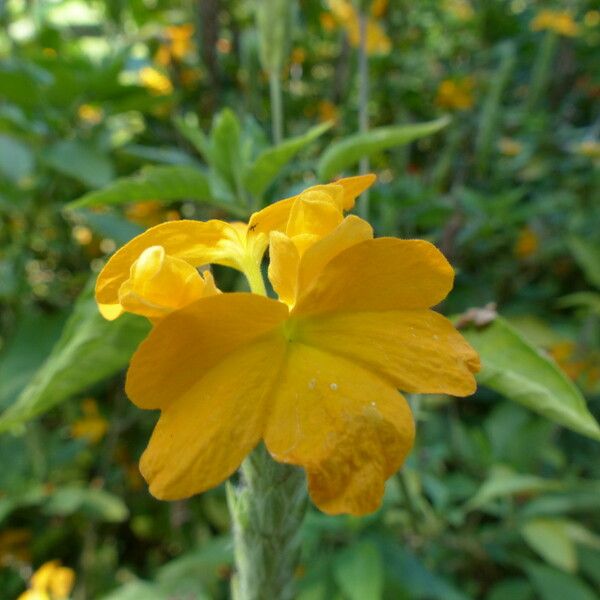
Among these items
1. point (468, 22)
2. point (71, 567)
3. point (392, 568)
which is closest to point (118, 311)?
point (392, 568)

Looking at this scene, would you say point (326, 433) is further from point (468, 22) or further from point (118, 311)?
point (468, 22)

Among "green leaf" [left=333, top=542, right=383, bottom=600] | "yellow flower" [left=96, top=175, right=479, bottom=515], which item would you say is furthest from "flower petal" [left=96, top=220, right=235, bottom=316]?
"green leaf" [left=333, top=542, right=383, bottom=600]

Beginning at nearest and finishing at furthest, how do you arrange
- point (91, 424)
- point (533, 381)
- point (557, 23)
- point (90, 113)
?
point (533, 381), point (91, 424), point (90, 113), point (557, 23)

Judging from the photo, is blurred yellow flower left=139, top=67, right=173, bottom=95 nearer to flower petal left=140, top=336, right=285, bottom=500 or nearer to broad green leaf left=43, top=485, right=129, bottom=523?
broad green leaf left=43, top=485, right=129, bottom=523

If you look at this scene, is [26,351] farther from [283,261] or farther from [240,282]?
[283,261]

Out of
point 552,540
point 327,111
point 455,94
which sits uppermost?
point 327,111

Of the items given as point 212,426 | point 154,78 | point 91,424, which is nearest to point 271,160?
point 212,426

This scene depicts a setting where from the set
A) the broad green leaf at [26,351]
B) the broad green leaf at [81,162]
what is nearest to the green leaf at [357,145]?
the broad green leaf at [81,162]
